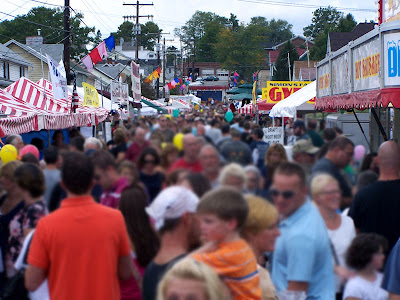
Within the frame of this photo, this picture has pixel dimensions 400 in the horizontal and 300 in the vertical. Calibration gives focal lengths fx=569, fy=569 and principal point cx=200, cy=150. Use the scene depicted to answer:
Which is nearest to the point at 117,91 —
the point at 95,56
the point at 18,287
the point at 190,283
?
the point at 95,56

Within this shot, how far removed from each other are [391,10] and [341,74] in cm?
689

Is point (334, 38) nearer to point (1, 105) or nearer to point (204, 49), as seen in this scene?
point (1, 105)

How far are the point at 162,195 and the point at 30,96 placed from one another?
16.1 m

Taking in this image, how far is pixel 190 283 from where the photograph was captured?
7.00ft

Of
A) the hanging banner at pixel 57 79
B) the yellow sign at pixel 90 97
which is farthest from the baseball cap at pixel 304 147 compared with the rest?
the yellow sign at pixel 90 97

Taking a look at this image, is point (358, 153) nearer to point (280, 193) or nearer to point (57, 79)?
point (280, 193)

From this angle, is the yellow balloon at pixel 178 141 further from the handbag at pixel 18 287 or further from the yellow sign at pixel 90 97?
the yellow sign at pixel 90 97

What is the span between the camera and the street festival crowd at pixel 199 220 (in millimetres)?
2648

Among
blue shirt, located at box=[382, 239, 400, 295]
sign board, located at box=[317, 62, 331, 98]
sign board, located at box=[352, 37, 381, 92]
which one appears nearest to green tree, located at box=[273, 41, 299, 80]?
sign board, located at box=[317, 62, 331, 98]

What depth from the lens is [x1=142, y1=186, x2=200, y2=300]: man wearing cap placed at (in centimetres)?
276

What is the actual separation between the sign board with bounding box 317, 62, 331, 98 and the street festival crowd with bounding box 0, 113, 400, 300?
27.5 feet

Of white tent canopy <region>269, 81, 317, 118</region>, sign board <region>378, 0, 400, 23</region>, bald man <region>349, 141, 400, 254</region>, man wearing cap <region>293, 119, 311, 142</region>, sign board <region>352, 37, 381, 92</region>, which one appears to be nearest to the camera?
man wearing cap <region>293, 119, 311, 142</region>

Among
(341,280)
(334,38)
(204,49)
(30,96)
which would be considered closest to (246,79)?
(204,49)

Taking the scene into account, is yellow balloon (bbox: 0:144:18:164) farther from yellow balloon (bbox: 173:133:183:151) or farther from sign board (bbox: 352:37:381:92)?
sign board (bbox: 352:37:381:92)
